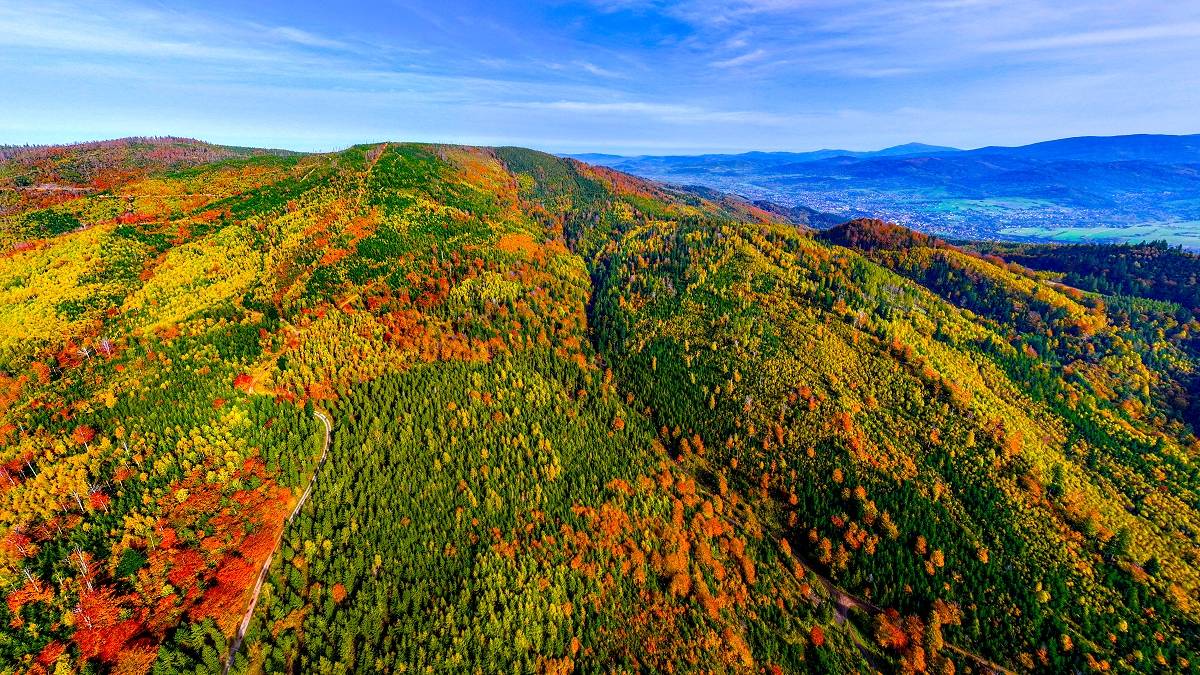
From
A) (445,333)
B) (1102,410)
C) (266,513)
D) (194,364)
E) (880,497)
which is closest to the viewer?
(266,513)

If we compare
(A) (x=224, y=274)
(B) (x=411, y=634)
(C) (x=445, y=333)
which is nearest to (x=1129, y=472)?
(B) (x=411, y=634)

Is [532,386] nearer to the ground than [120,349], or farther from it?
nearer to the ground

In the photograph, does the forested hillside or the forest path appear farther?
the forested hillside

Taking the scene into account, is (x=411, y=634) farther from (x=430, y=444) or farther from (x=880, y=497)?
(x=880, y=497)

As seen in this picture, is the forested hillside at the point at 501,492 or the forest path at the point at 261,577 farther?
the forested hillside at the point at 501,492

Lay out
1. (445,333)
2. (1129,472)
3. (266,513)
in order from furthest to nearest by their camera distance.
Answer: (445,333) < (1129,472) < (266,513)

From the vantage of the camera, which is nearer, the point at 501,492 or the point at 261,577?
the point at 261,577

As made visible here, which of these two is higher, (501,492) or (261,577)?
(261,577)

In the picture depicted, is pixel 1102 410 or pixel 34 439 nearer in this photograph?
pixel 34 439
